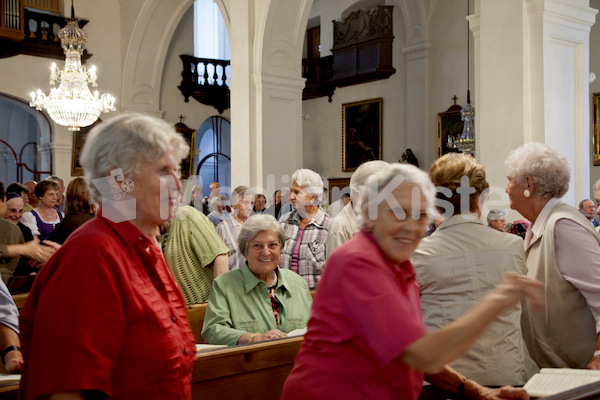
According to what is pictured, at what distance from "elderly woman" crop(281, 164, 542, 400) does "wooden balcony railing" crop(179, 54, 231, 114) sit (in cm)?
1478

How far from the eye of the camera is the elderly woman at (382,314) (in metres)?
A: 1.43

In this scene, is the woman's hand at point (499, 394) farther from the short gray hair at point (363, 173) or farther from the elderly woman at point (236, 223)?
the elderly woman at point (236, 223)

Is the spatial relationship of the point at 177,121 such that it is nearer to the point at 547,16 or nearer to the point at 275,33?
the point at 275,33

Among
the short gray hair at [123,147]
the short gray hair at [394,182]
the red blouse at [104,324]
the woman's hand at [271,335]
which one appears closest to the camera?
the red blouse at [104,324]

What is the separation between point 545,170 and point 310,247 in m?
2.00

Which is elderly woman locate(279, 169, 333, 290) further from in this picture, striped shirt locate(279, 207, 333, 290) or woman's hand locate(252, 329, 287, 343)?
woman's hand locate(252, 329, 287, 343)

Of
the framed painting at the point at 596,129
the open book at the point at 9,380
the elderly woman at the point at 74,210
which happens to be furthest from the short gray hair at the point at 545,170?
the framed painting at the point at 596,129

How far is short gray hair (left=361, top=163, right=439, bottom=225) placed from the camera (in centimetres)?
170

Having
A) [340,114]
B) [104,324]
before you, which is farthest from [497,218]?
[340,114]

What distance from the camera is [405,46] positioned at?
14016 mm

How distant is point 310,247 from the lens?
4.45 meters

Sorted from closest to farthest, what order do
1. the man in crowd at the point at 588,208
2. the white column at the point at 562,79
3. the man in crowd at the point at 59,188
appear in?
the white column at the point at 562,79 < the man in crowd at the point at 59,188 < the man in crowd at the point at 588,208

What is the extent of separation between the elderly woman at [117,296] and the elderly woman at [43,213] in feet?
16.5

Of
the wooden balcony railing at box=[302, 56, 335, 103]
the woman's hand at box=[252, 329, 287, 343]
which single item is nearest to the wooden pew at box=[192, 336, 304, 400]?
the woman's hand at box=[252, 329, 287, 343]
